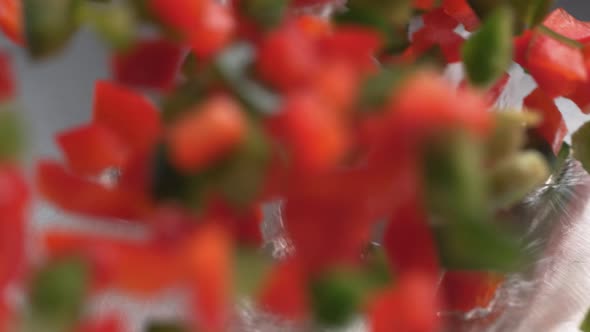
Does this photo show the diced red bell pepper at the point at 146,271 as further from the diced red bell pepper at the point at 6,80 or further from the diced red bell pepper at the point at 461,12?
the diced red bell pepper at the point at 461,12

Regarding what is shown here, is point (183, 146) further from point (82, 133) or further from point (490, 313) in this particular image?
point (490, 313)

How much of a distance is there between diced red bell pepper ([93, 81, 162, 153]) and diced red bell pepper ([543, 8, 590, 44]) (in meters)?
0.20

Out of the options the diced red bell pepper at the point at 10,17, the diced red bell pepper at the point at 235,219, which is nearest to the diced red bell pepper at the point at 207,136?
the diced red bell pepper at the point at 235,219

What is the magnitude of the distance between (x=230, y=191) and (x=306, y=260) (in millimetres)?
26

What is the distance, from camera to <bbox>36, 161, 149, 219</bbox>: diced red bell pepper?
196 millimetres

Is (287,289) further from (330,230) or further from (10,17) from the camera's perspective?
(10,17)

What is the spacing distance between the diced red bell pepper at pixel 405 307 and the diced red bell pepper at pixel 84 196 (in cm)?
6

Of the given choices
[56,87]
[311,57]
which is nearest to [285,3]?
[311,57]

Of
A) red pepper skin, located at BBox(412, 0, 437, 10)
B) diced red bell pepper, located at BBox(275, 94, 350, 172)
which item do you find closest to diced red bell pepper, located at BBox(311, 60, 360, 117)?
diced red bell pepper, located at BBox(275, 94, 350, 172)

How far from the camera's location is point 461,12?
33 centimetres

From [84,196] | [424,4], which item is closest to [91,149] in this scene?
[84,196]

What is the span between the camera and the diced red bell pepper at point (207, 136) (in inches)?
6.9

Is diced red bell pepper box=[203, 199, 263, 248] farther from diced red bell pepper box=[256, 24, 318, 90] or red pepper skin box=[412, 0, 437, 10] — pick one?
red pepper skin box=[412, 0, 437, 10]

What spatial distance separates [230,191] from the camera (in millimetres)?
180
